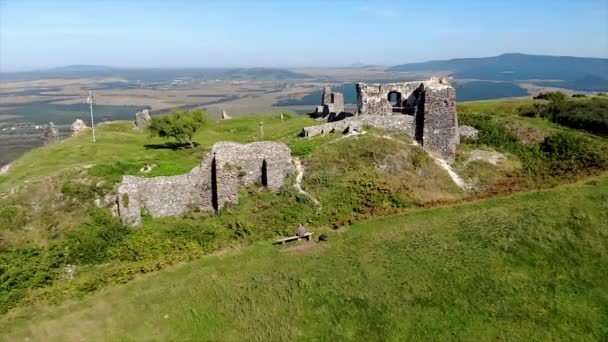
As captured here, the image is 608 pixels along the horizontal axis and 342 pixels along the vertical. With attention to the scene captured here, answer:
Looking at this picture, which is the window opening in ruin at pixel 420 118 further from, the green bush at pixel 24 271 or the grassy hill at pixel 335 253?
the green bush at pixel 24 271

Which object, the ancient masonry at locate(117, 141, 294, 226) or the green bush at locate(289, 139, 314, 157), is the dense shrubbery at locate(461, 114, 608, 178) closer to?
the green bush at locate(289, 139, 314, 157)

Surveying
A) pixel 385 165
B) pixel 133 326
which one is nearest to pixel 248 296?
pixel 133 326

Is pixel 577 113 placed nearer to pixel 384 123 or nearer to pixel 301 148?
pixel 384 123

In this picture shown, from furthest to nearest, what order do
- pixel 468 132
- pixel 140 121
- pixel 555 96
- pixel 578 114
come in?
1. pixel 140 121
2. pixel 555 96
3. pixel 578 114
4. pixel 468 132

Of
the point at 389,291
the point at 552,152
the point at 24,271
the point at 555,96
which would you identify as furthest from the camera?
the point at 555,96

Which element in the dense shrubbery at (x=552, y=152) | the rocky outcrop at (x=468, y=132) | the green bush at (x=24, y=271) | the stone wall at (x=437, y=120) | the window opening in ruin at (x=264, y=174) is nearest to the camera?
the green bush at (x=24, y=271)

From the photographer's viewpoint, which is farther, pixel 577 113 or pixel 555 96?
pixel 555 96

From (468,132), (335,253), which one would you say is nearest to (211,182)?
(335,253)

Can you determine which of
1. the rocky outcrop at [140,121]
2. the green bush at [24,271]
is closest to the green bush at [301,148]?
the green bush at [24,271]
